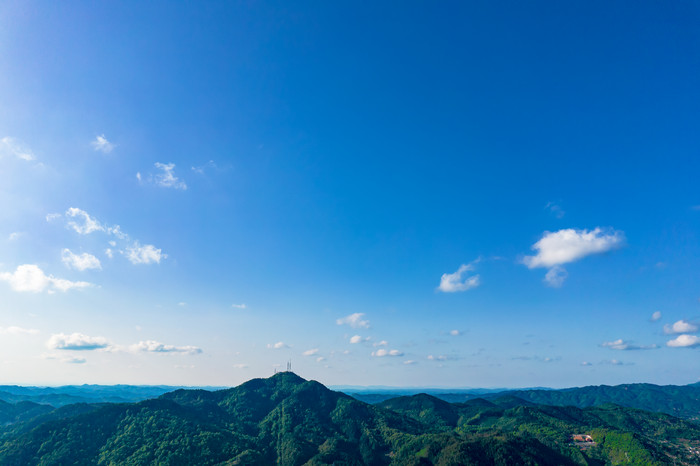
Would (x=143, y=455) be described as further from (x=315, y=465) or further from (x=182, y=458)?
(x=315, y=465)

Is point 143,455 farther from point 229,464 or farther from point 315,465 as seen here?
point 315,465

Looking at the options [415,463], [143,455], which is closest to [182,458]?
[143,455]

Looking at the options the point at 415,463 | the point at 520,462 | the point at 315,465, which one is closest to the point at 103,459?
the point at 315,465

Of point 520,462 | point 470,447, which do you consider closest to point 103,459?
point 470,447

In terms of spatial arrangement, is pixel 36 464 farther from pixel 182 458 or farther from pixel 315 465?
pixel 315 465

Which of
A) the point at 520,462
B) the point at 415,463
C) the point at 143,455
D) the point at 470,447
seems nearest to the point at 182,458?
the point at 143,455

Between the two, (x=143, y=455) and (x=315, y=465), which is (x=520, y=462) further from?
(x=143, y=455)
